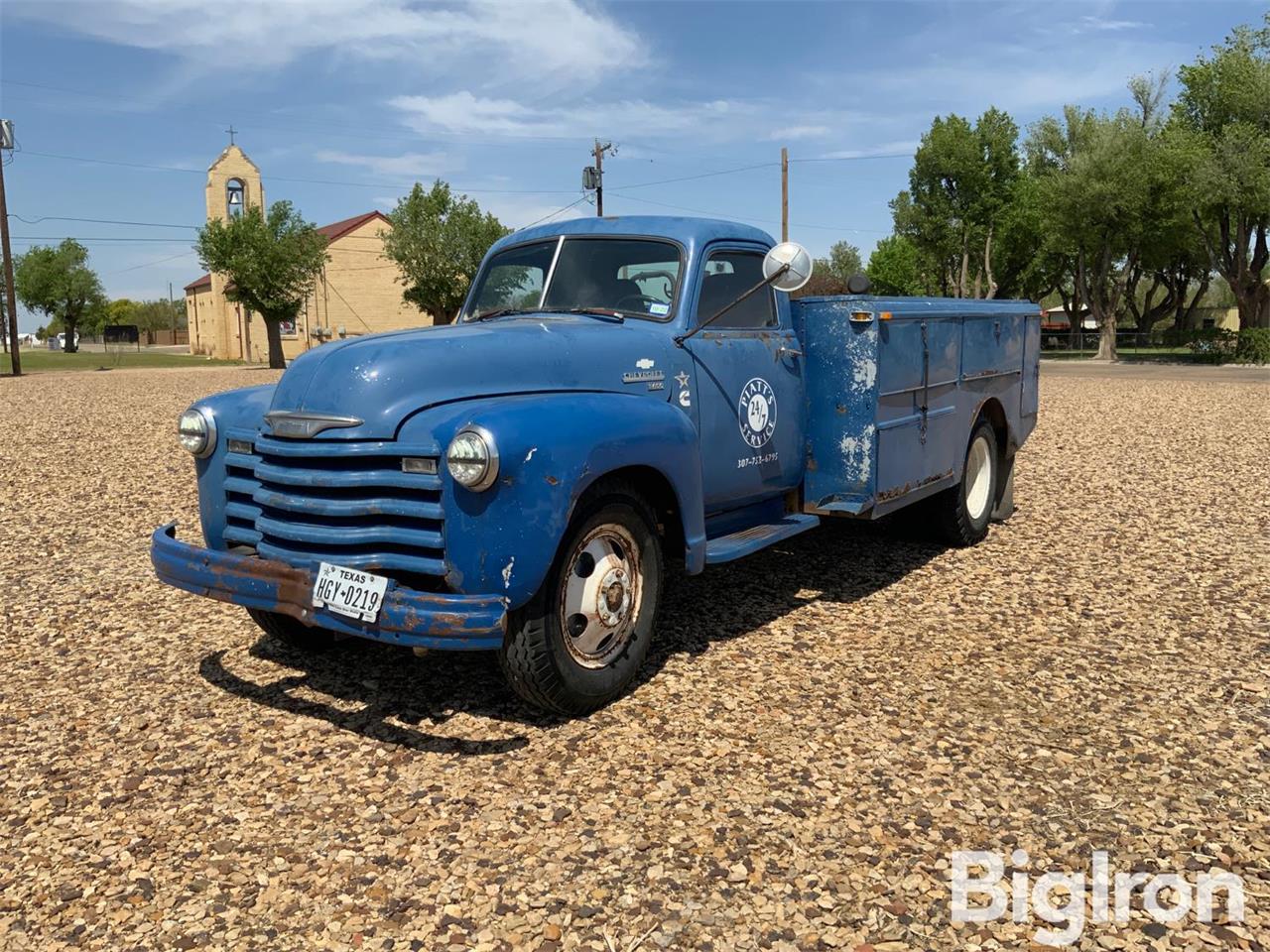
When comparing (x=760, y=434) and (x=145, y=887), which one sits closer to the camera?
(x=145, y=887)

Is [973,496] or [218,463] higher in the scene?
[218,463]

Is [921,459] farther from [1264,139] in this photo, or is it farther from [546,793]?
[1264,139]

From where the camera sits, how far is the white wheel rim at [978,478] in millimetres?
7328

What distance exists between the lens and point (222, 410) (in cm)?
461

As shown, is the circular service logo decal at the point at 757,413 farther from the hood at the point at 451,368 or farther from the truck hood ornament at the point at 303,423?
the truck hood ornament at the point at 303,423

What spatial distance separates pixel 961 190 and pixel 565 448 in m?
49.5

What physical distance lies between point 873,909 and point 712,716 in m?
1.40

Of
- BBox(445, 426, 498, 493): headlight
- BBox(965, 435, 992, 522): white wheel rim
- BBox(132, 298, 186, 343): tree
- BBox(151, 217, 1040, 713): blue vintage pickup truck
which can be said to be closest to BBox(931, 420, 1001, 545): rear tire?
BBox(965, 435, 992, 522): white wheel rim

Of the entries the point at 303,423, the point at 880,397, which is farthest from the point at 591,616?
the point at 880,397

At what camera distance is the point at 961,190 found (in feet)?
160

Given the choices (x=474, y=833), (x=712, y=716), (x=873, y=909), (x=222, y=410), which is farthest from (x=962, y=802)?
(x=222, y=410)

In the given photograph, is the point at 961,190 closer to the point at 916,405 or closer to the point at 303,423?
the point at 916,405

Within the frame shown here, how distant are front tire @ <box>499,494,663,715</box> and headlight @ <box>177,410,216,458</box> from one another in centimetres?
171

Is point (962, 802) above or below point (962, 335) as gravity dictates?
below
